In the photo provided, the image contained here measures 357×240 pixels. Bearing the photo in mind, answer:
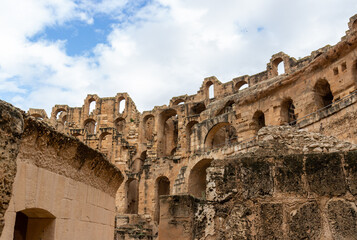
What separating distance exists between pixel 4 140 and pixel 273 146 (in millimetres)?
2738

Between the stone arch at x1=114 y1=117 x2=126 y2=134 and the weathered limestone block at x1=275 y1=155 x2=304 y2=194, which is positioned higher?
the stone arch at x1=114 y1=117 x2=126 y2=134

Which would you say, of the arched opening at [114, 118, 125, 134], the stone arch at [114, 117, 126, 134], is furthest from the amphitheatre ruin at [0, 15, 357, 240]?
the arched opening at [114, 118, 125, 134]

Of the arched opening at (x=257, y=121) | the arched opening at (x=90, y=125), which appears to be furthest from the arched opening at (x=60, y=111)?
the arched opening at (x=257, y=121)

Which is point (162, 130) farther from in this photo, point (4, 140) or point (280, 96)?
point (4, 140)

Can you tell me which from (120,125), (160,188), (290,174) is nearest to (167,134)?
(160,188)

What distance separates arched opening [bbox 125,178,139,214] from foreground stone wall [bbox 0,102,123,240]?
24423mm

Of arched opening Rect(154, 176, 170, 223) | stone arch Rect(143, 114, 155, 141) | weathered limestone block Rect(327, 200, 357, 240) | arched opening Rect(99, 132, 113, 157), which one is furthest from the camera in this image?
stone arch Rect(143, 114, 155, 141)

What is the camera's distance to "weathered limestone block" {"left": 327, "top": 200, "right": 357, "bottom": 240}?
303cm

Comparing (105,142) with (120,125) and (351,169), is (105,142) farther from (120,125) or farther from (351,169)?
(351,169)

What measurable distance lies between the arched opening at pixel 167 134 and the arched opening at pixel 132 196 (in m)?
3.35

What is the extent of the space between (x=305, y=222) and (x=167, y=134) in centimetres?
3048

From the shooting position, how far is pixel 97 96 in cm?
4272

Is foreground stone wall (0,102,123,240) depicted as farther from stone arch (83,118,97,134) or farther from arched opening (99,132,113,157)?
stone arch (83,118,97,134)

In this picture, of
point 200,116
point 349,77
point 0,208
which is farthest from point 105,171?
point 200,116
